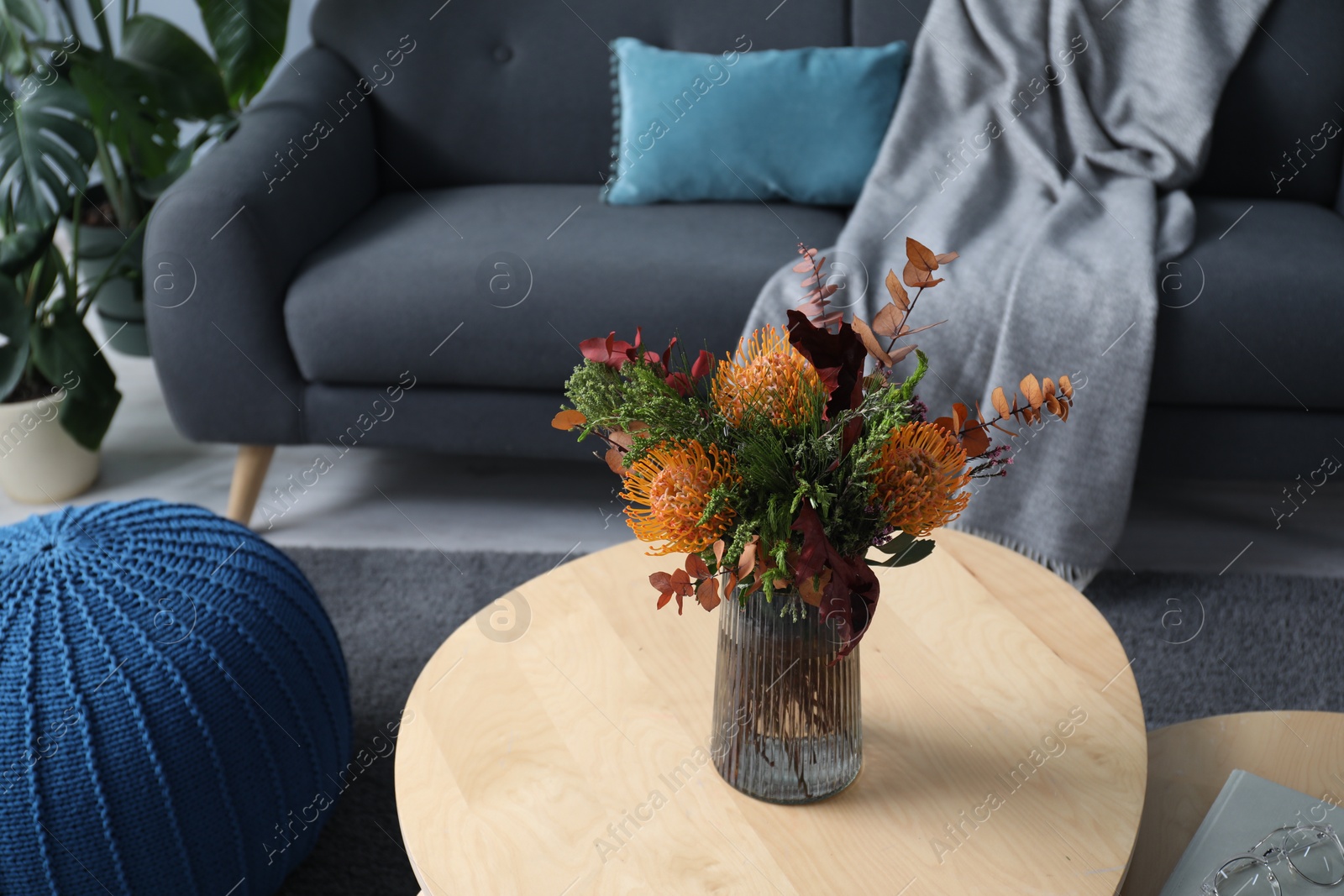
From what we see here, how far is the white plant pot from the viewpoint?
6.34 feet

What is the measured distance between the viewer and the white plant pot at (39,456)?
6.34 feet

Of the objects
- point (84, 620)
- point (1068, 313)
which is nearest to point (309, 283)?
point (84, 620)

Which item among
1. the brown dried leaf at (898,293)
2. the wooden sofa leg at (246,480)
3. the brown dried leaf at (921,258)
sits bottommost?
the wooden sofa leg at (246,480)

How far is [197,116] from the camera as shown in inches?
78.8

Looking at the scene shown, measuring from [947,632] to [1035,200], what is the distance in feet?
3.52

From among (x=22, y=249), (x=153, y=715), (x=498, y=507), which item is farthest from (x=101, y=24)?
(x=153, y=715)

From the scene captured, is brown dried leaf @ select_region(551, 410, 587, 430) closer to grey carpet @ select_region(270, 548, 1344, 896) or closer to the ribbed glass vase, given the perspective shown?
the ribbed glass vase

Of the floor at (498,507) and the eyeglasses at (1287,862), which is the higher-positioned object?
the eyeglasses at (1287,862)

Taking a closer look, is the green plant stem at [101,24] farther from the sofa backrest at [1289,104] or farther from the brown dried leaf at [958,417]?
the sofa backrest at [1289,104]

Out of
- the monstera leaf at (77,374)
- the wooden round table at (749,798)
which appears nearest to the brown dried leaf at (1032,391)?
the wooden round table at (749,798)

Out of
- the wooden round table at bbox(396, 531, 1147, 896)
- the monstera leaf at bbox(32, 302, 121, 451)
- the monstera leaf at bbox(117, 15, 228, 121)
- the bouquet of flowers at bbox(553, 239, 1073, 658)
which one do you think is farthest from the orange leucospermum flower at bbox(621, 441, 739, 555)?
the monstera leaf at bbox(117, 15, 228, 121)

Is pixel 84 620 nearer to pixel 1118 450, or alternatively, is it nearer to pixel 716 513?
pixel 716 513

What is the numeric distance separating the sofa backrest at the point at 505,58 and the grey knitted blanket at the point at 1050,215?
0.29m

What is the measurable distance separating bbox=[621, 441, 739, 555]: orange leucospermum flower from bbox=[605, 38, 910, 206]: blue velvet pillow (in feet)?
4.41
